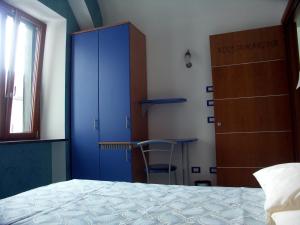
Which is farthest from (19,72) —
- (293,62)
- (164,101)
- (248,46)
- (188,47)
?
(293,62)

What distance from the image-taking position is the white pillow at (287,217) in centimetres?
79

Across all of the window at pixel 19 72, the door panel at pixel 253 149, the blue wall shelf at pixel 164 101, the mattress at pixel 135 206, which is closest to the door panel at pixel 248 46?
the blue wall shelf at pixel 164 101

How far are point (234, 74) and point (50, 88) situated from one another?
7.54 feet

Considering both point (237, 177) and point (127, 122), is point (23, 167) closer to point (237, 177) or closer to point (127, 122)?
point (127, 122)

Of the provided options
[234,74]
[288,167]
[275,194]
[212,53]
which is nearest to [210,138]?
[234,74]

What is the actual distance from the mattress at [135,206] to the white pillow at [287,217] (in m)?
0.09

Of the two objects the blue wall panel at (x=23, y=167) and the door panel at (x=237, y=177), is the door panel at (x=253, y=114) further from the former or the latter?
the blue wall panel at (x=23, y=167)

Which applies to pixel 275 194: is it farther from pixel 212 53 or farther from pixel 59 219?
pixel 212 53

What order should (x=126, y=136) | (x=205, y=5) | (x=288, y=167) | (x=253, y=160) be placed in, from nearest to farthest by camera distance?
(x=288, y=167)
(x=253, y=160)
(x=126, y=136)
(x=205, y=5)

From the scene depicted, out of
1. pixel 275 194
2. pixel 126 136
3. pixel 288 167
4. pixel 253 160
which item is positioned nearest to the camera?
pixel 275 194

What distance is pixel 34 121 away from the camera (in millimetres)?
3312

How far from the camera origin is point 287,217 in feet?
2.74

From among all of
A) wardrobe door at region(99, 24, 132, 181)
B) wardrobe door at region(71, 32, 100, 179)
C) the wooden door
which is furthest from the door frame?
wardrobe door at region(71, 32, 100, 179)

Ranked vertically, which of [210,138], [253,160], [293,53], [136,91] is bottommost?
[253,160]
